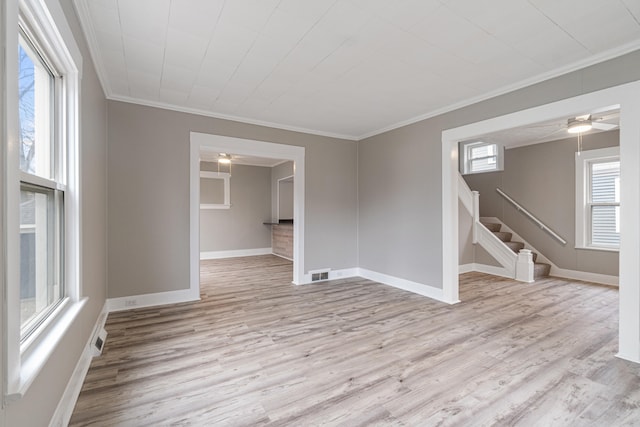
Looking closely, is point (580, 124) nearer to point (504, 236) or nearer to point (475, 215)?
point (475, 215)

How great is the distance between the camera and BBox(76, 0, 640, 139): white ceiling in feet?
6.42

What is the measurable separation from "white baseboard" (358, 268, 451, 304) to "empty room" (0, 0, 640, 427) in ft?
0.09

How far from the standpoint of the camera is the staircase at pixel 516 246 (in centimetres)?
536

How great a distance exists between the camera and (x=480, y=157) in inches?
273

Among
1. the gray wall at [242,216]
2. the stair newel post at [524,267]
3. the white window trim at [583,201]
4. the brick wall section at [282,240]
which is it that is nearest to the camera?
the stair newel post at [524,267]

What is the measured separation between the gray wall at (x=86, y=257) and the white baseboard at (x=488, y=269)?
591 centimetres

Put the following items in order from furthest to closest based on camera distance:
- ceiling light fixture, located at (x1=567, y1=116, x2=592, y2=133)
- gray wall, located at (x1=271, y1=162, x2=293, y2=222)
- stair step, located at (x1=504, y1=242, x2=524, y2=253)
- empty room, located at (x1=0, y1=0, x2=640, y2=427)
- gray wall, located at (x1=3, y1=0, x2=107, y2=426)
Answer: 1. gray wall, located at (x1=271, y1=162, x2=293, y2=222)
2. stair step, located at (x1=504, y1=242, x2=524, y2=253)
3. ceiling light fixture, located at (x1=567, y1=116, x2=592, y2=133)
4. empty room, located at (x1=0, y1=0, x2=640, y2=427)
5. gray wall, located at (x1=3, y1=0, x2=107, y2=426)

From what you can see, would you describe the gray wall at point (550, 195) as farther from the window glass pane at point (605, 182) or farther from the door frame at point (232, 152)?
the door frame at point (232, 152)

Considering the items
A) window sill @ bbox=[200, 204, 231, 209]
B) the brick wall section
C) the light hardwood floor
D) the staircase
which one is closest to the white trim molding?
the light hardwood floor

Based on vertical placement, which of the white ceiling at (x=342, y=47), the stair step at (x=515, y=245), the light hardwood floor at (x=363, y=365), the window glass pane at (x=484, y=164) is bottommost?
the light hardwood floor at (x=363, y=365)

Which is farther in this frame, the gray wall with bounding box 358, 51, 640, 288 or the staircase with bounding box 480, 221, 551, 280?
the staircase with bounding box 480, 221, 551, 280

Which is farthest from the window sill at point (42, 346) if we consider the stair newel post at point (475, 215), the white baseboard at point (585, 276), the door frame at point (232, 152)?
the white baseboard at point (585, 276)

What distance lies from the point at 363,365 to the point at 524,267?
4264 millimetres

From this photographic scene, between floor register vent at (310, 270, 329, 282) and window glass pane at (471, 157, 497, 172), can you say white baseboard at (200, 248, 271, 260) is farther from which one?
window glass pane at (471, 157, 497, 172)
